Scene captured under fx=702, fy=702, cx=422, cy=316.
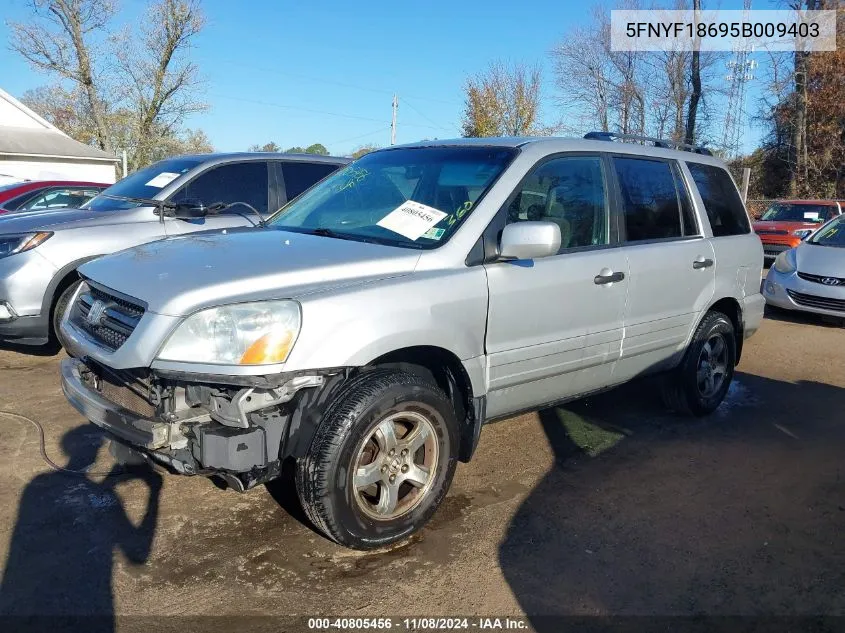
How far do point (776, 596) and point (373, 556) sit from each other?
1.75m

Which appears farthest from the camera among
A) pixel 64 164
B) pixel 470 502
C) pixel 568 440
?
pixel 64 164

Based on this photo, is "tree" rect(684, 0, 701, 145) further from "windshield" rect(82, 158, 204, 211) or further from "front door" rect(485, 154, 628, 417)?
"front door" rect(485, 154, 628, 417)

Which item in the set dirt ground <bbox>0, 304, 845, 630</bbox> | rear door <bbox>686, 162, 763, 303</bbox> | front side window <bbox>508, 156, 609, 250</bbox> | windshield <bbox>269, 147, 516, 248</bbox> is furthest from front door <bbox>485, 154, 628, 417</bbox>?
rear door <bbox>686, 162, 763, 303</bbox>

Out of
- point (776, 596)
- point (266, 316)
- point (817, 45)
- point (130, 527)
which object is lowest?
point (776, 596)

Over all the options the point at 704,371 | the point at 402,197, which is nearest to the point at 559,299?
the point at 402,197

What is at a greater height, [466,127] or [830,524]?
[466,127]

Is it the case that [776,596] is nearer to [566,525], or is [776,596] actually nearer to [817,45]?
[566,525]

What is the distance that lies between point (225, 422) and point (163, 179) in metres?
4.39

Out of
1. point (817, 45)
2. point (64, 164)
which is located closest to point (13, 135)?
point (64, 164)

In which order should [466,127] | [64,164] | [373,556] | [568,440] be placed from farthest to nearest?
[64,164] → [466,127] → [568,440] → [373,556]

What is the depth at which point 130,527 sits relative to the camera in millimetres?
3402

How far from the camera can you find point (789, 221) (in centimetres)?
1566

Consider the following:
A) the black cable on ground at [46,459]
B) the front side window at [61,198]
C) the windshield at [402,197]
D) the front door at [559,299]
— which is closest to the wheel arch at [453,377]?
the front door at [559,299]

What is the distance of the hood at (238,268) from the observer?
2.87 m
